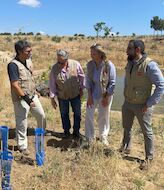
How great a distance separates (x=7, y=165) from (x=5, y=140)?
0.53 m

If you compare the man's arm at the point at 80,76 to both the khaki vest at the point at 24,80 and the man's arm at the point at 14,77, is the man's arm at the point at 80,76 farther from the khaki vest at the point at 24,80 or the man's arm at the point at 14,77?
the man's arm at the point at 14,77

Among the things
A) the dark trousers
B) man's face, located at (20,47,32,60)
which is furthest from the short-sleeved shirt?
the dark trousers

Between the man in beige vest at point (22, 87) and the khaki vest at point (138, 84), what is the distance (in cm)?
142

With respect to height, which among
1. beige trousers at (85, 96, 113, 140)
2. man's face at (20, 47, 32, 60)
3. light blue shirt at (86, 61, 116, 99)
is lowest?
beige trousers at (85, 96, 113, 140)

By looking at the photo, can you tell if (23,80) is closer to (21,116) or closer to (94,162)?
(21,116)

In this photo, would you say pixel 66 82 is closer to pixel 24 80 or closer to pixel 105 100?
pixel 105 100

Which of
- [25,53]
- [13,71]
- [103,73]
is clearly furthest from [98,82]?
[13,71]

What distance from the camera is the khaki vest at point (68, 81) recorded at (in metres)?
6.01

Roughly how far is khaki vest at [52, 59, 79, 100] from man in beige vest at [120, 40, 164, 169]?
93 centimetres

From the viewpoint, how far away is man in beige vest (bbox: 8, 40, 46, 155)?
5.27 meters

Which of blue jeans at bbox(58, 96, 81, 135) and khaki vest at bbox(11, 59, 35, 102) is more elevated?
khaki vest at bbox(11, 59, 35, 102)

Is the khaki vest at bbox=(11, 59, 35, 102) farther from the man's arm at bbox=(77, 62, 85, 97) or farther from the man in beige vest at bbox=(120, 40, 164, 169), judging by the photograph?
the man in beige vest at bbox=(120, 40, 164, 169)

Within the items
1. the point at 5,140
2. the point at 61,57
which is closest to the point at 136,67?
the point at 61,57

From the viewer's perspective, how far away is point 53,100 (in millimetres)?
6215
